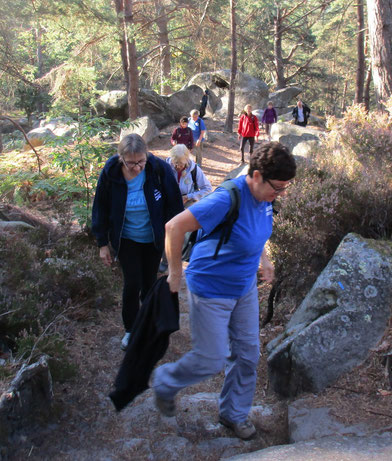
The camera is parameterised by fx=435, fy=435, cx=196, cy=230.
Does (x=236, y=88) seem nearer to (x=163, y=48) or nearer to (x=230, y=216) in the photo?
(x=163, y=48)

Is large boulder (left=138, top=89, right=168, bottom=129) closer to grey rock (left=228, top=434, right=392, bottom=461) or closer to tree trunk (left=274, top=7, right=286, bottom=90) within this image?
tree trunk (left=274, top=7, right=286, bottom=90)

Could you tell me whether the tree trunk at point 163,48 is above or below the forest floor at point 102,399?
above

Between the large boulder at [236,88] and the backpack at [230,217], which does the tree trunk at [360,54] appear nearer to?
the large boulder at [236,88]

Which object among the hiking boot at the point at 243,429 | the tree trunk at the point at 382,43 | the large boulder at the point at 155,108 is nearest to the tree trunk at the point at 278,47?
the large boulder at the point at 155,108

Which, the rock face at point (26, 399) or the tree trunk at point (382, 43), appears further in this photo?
the tree trunk at point (382, 43)

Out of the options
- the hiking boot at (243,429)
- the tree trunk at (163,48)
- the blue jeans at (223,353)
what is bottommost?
the hiking boot at (243,429)

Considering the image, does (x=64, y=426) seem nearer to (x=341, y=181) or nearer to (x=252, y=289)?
(x=252, y=289)

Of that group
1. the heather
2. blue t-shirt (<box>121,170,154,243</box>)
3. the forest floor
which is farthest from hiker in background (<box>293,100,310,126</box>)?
blue t-shirt (<box>121,170,154,243</box>)

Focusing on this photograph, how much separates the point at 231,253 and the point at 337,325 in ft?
4.39

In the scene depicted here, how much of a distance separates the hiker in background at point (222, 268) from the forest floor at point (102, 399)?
0.64 m

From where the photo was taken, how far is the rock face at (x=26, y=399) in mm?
2674

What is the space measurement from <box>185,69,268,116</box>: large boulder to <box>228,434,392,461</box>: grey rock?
22.8 meters

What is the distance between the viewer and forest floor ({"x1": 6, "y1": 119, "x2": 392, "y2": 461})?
113 inches

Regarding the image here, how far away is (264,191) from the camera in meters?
2.51
